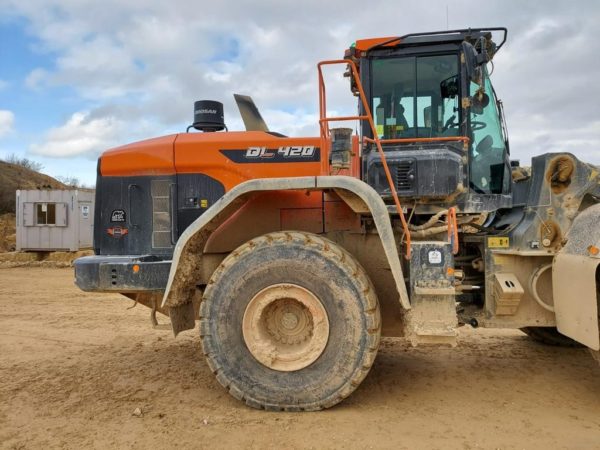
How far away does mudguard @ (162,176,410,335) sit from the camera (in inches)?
145

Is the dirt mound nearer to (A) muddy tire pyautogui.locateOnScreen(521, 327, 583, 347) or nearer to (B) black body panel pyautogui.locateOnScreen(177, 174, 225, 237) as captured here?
(B) black body panel pyautogui.locateOnScreen(177, 174, 225, 237)

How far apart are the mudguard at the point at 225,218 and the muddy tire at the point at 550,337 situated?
274cm

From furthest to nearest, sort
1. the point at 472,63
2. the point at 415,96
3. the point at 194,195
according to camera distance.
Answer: the point at 194,195 < the point at 415,96 < the point at 472,63

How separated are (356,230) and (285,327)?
1.05 m

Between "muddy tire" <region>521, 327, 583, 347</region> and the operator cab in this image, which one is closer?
the operator cab

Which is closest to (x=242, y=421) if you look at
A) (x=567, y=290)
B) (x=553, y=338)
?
(x=567, y=290)

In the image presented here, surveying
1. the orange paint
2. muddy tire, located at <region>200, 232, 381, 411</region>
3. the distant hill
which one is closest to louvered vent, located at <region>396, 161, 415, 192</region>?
muddy tire, located at <region>200, 232, 381, 411</region>

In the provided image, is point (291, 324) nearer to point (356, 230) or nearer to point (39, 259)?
point (356, 230)

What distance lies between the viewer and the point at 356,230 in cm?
438

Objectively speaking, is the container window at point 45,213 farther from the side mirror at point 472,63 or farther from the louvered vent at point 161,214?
the side mirror at point 472,63

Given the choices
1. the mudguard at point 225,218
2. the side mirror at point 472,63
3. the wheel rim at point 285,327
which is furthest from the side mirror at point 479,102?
the wheel rim at point 285,327

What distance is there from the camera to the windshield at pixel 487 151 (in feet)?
14.5

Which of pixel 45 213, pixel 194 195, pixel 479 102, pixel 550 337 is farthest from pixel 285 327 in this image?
pixel 45 213

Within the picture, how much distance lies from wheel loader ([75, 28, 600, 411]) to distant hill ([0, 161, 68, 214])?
1003 inches
